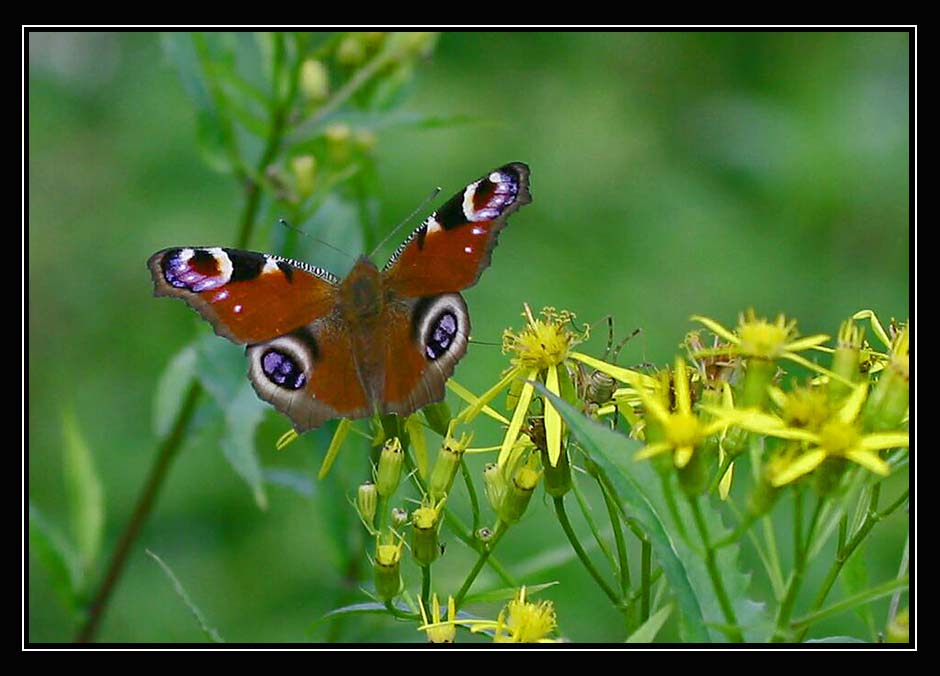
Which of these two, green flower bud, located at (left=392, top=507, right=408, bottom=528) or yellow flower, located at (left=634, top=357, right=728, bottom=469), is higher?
yellow flower, located at (left=634, top=357, right=728, bottom=469)

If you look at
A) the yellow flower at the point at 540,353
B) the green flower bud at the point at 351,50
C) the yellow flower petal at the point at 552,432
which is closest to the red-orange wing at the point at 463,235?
the yellow flower at the point at 540,353

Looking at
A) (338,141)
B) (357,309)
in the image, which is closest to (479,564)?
(357,309)

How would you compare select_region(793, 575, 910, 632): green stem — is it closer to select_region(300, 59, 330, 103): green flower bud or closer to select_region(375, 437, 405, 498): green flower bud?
select_region(375, 437, 405, 498): green flower bud

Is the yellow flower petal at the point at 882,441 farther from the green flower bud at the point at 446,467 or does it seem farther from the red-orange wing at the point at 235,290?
the red-orange wing at the point at 235,290

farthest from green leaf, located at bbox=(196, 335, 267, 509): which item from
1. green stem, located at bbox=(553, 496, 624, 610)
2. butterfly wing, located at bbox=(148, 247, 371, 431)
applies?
green stem, located at bbox=(553, 496, 624, 610)
